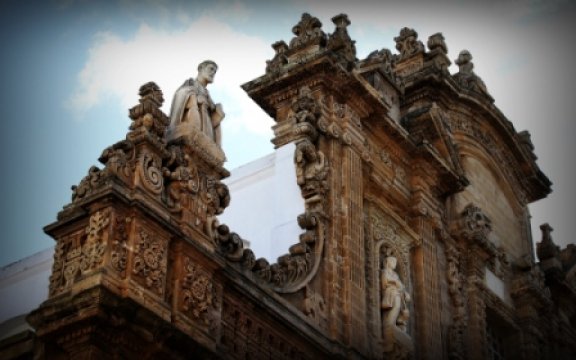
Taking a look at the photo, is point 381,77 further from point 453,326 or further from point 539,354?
point 539,354

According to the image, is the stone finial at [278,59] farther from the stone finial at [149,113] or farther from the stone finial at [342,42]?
the stone finial at [149,113]

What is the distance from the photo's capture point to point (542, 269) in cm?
2969

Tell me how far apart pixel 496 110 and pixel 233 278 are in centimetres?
1238

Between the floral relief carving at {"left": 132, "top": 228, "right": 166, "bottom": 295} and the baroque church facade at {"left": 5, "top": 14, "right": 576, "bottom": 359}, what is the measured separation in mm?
30

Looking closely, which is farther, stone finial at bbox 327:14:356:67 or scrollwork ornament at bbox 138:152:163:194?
stone finial at bbox 327:14:356:67

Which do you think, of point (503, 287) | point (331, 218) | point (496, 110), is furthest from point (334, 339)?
point (496, 110)

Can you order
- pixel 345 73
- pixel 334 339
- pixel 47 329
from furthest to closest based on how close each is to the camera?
pixel 345 73
pixel 334 339
pixel 47 329

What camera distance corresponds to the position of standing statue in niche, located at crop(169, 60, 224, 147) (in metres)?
18.6

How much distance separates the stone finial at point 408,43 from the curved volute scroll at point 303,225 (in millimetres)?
6034

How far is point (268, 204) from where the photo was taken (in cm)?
2247

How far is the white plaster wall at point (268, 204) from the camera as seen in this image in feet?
69.8

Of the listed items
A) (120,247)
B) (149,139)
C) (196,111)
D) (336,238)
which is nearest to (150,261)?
(120,247)

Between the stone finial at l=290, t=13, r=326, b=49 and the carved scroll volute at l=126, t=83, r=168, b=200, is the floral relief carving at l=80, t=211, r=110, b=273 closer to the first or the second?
the carved scroll volute at l=126, t=83, r=168, b=200

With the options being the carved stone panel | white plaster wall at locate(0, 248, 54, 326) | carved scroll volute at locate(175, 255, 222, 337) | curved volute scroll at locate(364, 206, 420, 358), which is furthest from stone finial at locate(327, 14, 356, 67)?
the carved stone panel
